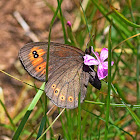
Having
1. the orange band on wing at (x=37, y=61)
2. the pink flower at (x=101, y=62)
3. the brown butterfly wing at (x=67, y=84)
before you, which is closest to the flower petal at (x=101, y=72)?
A: the pink flower at (x=101, y=62)

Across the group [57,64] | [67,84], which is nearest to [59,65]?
[57,64]

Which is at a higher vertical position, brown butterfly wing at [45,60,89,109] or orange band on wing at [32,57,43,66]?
orange band on wing at [32,57,43,66]

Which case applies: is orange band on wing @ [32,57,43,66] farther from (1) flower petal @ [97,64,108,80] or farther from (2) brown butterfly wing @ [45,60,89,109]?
(1) flower petal @ [97,64,108,80]

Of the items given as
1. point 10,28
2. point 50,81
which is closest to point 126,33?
point 50,81

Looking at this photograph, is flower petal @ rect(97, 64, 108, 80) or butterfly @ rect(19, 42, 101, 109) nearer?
flower petal @ rect(97, 64, 108, 80)

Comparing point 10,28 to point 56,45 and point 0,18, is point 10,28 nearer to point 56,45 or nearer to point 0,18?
point 0,18

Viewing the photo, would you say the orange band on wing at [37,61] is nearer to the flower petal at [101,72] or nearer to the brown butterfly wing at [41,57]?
the brown butterfly wing at [41,57]

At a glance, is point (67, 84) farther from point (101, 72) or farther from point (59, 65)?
point (101, 72)

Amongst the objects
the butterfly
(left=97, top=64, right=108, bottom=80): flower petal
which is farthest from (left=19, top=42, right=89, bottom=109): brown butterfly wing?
(left=97, top=64, right=108, bottom=80): flower petal

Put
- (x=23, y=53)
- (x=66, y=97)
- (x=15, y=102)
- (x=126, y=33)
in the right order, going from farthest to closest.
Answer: (x=15, y=102)
(x=126, y=33)
(x=23, y=53)
(x=66, y=97)
